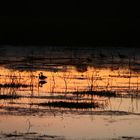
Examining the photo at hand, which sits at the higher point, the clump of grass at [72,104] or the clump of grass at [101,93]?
the clump of grass at [101,93]

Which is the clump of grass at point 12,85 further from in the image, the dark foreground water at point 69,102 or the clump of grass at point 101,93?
the clump of grass at point 101,93

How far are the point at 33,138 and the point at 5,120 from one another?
206cm

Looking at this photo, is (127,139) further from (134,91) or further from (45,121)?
(134,91)

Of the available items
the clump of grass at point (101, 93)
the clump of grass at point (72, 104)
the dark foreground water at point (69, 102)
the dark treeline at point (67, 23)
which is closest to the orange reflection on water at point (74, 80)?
the dark foreground water at point (69, 102)

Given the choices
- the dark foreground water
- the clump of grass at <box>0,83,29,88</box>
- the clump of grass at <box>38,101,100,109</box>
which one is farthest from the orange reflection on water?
the clump of grass at <box>38,101,100,109</box>

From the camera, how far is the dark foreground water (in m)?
15.1

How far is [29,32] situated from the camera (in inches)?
2170

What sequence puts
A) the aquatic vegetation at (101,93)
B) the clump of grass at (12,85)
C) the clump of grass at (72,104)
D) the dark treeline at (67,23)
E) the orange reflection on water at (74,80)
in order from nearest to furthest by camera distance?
1. the clump of grass at (72,104)
2. the aquatic vegetation at (101,93)
3. the clump of grass at (12,85)
4. the orange reflection on water at (74,80)
5. the dark treeline at (67,23)

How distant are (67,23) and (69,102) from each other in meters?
45.1

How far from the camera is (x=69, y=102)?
1873cm

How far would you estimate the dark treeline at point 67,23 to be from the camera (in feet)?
174

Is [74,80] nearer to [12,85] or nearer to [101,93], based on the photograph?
[12,85]

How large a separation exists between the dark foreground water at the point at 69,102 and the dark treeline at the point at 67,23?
23.5m

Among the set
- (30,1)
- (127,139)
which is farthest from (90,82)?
(30,1)
